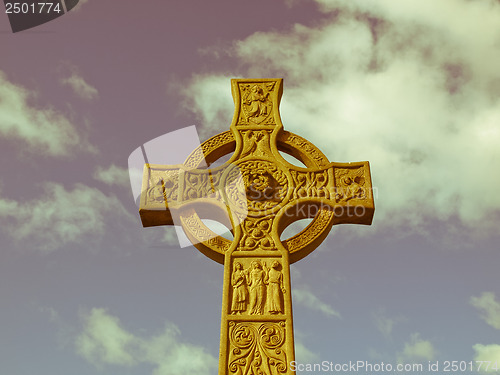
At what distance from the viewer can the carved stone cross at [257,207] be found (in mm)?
4855

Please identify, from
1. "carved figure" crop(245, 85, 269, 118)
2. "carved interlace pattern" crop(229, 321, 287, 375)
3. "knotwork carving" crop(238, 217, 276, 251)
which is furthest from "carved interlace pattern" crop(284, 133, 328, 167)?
"carved interlace pattern" crop(229, 321, 287, 375)

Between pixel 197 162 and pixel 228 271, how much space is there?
1.60 m

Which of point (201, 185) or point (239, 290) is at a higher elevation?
point (201, 185)

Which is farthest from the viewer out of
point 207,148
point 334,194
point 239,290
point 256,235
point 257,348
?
point 207,148

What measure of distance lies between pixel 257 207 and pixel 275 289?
1083mm

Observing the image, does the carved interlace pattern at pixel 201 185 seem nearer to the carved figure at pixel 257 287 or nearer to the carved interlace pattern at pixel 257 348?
the carved figure at pixel 257 287

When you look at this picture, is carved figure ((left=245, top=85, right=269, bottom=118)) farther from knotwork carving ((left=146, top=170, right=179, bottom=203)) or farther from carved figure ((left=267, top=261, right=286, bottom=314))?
carved figure ((left=267, top=261, right=286, bottom=314))

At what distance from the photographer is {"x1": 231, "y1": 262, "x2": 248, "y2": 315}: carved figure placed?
5.00 m

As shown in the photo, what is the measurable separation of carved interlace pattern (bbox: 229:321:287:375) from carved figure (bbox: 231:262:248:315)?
15 cm

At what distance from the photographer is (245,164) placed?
6152 mm

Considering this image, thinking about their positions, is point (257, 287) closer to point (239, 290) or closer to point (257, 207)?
point (239, 290)

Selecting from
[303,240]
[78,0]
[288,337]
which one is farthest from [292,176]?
[78,0]

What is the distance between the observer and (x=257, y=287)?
5.13m

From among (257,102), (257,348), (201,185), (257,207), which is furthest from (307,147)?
(257,348)
